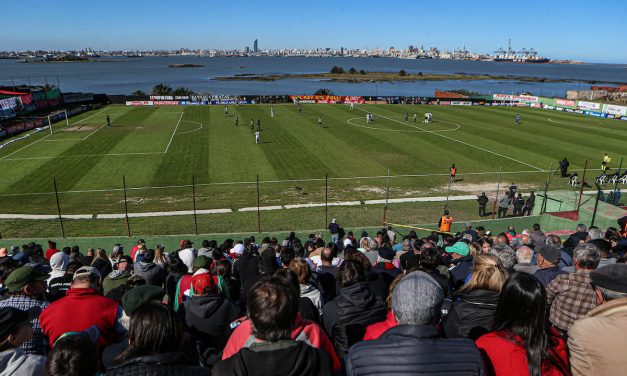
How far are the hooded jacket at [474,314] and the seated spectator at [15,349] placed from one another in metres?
3.74

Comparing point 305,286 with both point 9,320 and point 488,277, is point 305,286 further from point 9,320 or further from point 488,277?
point 9,320

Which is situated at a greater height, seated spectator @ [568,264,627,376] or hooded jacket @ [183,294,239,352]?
seated spectator @ [568,264,627,376]

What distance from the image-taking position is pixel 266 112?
6594 centimetres

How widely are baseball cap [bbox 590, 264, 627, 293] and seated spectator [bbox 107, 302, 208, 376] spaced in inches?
142

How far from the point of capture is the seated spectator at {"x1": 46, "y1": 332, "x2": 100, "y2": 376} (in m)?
3.37

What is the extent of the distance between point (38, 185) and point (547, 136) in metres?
47.6

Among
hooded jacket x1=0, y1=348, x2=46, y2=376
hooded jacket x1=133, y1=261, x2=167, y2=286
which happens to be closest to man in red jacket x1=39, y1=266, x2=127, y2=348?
hooded jacket x1=0, y1=348, x2=46, y2=376

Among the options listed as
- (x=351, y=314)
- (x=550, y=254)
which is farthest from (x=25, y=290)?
(x=550, y=254)

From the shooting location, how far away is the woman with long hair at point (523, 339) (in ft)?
11.4

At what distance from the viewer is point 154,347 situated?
11.6 ft

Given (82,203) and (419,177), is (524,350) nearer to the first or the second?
(82,203)

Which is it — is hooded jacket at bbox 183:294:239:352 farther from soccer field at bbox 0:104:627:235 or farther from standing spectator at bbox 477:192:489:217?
standing spectator at bbox 477:192:489:217

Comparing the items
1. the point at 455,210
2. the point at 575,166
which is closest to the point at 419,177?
the point at 455,210

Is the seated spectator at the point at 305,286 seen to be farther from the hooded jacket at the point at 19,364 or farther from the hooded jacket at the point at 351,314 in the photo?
the hooded jacket at the point at 19,364
